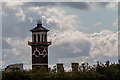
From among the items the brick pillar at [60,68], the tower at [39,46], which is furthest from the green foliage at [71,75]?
the tower at [39,46]

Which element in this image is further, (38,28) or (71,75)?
(38,28)

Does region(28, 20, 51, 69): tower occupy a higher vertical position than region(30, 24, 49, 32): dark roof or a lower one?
lower

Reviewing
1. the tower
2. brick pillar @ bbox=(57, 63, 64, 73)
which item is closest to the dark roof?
the tower

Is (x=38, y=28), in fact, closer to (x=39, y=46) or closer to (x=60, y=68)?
(x=39, y=46)

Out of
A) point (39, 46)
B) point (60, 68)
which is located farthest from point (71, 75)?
point (39, 46)

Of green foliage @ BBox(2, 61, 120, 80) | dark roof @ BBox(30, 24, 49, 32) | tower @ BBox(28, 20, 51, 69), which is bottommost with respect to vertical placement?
green foliage @ BBox(2, 61, 120, 80)

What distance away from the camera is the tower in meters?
65.2

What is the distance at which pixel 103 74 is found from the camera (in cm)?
5697

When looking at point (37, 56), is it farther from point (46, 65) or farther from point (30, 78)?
point (30, 78)

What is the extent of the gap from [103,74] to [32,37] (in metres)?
14.2

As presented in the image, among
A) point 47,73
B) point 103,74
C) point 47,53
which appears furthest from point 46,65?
point 103,74

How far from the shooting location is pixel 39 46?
214ft

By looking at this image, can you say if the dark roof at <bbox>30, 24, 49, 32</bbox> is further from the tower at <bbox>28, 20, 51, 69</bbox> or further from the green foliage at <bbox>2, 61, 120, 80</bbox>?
the green foliage at <bbox>2, 61, 120, 80</bbox>

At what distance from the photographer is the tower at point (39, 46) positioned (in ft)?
214
